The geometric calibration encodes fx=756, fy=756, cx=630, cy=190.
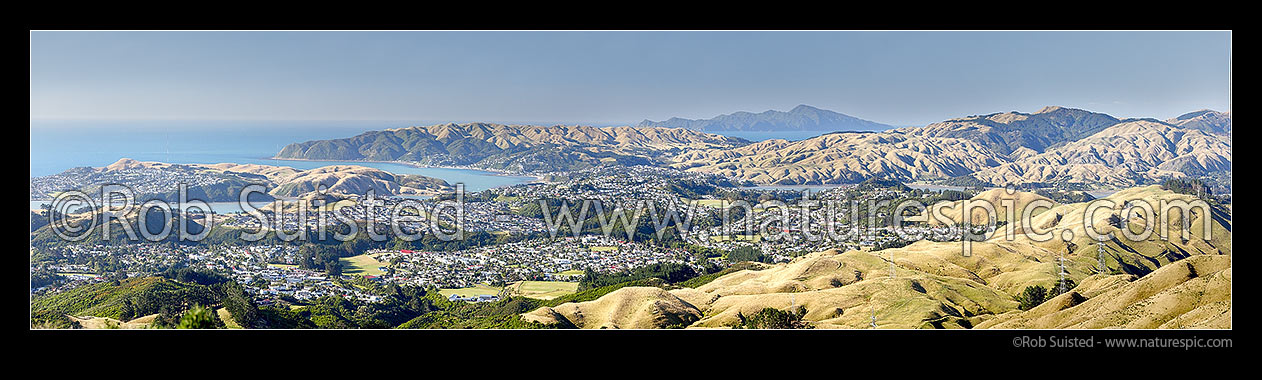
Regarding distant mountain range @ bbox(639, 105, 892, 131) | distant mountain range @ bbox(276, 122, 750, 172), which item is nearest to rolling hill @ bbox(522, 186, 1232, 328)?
distant mountain range @ bbox(276, 122, 750, 172)

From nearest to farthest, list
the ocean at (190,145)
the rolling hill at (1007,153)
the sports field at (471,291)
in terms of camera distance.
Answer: the sports field at (471,291), the ocean at (190,145), the rolling hill at (1007,153)

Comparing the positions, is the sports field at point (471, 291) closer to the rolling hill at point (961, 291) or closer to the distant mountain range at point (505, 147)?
the rolling hill at point (961, 291)

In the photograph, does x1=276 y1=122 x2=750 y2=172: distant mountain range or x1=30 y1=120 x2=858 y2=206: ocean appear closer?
x1=30 y1=120 x2=858 y2=206: ocean

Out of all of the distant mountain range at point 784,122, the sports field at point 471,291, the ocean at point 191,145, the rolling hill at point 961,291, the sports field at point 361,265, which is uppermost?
the distant mountain range at point 784,122

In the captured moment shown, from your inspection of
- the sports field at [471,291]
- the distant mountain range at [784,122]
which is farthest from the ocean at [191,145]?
the distant mountain range at [784,122]

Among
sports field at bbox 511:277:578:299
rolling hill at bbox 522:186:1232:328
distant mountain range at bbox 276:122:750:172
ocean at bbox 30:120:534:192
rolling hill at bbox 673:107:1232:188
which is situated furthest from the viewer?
distant mountain range at bbox 276:122:750:172

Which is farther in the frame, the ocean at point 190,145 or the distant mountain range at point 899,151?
the distant mountain range at point 899,151

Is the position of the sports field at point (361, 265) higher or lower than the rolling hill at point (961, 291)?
lower

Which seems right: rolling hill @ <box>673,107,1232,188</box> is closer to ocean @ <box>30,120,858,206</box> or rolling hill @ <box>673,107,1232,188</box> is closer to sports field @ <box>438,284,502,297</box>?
ocean @ <box>30,120,858,206</box>
